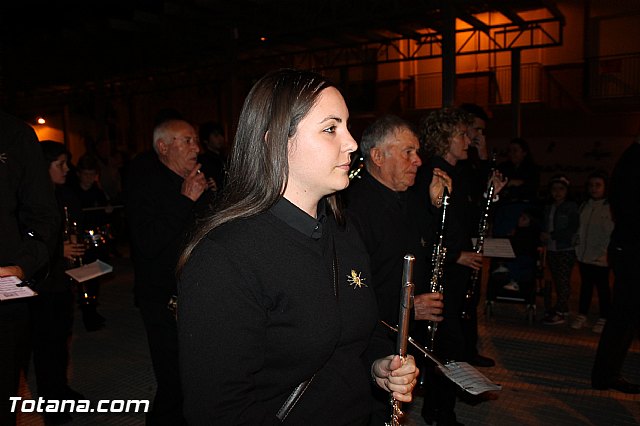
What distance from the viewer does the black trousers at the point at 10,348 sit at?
7.80 feet


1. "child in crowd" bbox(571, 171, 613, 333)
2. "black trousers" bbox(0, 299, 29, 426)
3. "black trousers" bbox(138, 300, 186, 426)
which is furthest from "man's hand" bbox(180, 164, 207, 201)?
"child in crowd" bbox(571, 171, 613, 333)

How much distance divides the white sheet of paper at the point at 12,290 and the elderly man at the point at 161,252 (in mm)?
1055

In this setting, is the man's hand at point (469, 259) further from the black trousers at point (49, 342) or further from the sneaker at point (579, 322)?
the black trousers at point (49, 342)

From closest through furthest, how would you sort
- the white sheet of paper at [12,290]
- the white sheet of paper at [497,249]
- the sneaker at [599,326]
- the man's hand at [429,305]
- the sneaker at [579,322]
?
the white sheet of paper at [12,290] < the man's hand at [429,305] < the white sheet of paper at [497,249] < the sneaker at [599,326] < the sneaker at [579,322]

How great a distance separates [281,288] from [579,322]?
17.9ft

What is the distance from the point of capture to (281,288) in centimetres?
152

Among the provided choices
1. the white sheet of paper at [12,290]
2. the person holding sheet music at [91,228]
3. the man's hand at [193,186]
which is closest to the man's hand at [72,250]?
the person holding sheet music at [91,228]

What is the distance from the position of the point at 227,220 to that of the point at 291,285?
11.1 inches

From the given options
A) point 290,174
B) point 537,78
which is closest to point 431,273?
point 290,174

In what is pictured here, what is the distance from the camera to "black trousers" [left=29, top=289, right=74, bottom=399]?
4.04 metres

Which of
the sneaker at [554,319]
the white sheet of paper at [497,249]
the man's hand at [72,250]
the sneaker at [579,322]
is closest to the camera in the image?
the man's hand at [72,250]

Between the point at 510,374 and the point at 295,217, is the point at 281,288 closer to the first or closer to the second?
the point at 295,217

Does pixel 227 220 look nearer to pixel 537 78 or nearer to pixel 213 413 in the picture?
pixel 213 413

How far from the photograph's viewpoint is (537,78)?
1941 centimetres
